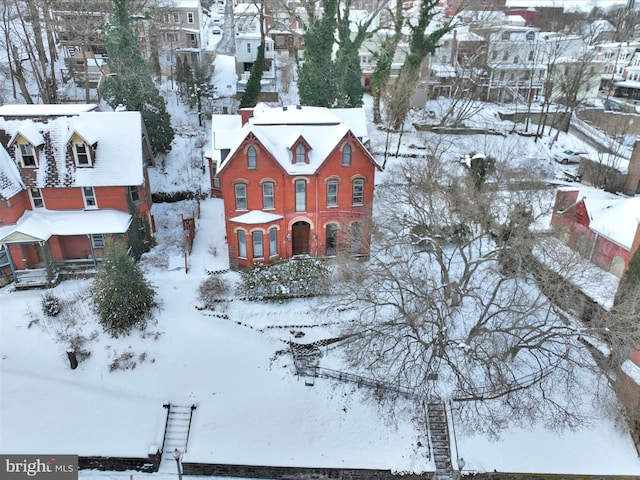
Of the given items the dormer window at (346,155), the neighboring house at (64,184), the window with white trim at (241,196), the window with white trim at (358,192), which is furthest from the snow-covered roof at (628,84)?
the neighboring house at (64,184)

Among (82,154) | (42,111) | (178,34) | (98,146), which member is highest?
(178,34)

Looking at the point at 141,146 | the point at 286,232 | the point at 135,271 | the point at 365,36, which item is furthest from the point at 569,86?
the point at 135,271

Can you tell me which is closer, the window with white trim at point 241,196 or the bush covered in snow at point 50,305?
the bush covered in snow at point 50,305

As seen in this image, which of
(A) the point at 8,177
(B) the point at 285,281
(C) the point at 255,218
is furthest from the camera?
(C) the point at 255,218

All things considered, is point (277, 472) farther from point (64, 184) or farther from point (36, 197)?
point (36, 197)

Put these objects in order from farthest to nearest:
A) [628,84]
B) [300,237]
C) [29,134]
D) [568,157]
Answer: [628,84] → [568,157] → [300,237] → [29,134]

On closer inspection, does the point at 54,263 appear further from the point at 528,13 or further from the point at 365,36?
the point at 528,13

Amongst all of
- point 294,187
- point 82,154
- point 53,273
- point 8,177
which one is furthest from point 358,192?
point 8,177

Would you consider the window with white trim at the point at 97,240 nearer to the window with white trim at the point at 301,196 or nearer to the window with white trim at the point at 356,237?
the window with white trim at the point at 301,196
